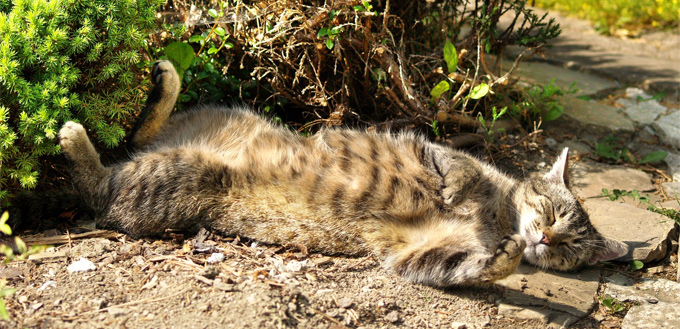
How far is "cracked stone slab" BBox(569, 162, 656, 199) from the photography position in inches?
169

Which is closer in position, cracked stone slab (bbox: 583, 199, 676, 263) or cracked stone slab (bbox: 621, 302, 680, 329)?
cracked stone slab (bbox: 621, 302, 680, 329)

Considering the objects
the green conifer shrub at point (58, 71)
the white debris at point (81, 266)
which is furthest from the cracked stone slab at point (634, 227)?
the green conifer shrub at point (58, 71)

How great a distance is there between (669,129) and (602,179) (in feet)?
4.23

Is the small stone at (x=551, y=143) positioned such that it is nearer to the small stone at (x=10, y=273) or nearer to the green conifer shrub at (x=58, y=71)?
the green conifer shrub at (x=58, y=71)

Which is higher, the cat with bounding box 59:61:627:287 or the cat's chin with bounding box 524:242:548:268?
the cat with bounding box 59:61:627:287

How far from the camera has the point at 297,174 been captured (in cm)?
324

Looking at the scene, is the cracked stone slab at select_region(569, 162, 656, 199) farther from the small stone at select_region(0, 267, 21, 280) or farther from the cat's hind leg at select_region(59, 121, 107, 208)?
the small stone at select_region(0, 267, 21, 280)

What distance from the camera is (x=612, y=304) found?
3049 mm

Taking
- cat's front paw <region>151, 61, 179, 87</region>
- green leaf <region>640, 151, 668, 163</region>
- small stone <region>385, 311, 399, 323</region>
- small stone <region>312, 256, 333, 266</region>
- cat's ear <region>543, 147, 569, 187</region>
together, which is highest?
cat's front paw <region>151, 61, 179, 87</region>

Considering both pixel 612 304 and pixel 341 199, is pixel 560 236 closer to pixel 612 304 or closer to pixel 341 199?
pixel 612 304

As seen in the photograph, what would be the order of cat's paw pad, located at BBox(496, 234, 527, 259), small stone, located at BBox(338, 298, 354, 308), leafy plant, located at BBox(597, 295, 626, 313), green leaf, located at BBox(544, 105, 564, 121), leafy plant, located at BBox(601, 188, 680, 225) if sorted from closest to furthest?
small stone, located at BBox(338, 298, 354, 308), cat's paw pad, located at BBox(496, 234, 527, 259), leafy plant, located at BBox(597, 295, 626, 313), leafy plant, located at BBox(601, 188, 680, 225), green leaf, located at BBox(544, 105, 564, 121)

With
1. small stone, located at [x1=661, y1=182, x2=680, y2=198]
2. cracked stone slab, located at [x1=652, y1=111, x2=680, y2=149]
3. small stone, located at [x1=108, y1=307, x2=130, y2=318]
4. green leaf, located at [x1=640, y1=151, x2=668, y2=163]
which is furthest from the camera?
cracked stone slab, located at [x1=652, y1=111, x2=680, y2=149]

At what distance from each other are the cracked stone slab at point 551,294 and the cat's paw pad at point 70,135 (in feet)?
8.37

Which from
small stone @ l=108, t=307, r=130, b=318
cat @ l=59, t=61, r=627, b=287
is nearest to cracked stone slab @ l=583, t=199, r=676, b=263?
cat @ l=59, t=61, r=627, b=287
